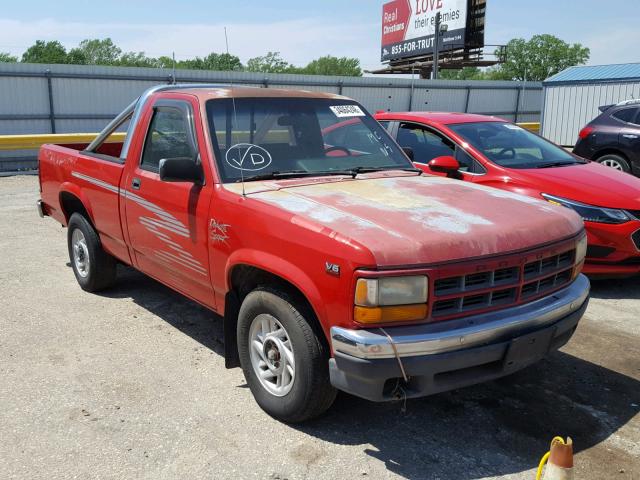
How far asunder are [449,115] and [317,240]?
4.91 metres

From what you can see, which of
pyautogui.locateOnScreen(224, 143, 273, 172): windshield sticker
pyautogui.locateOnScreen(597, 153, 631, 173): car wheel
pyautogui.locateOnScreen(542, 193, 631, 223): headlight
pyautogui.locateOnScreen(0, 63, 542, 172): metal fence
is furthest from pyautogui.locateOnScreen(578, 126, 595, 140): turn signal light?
pyautogui.locateOnScreen(0, 63, 542, 172): metal fence

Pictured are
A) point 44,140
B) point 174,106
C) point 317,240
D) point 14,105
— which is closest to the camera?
point 317,240

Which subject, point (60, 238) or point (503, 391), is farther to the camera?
point (60, 238)

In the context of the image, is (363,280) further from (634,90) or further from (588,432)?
(634,90)

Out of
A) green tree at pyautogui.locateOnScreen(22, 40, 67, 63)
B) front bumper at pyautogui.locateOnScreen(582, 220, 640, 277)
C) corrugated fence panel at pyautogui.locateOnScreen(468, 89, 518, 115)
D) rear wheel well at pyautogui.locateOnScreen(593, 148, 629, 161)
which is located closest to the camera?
front bumper at pyautogui.locateOnScreen(582, 220, 640, 277)

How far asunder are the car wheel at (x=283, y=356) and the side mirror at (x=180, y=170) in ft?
2.90

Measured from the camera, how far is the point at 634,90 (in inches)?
744

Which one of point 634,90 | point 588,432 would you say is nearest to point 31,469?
point 588,432

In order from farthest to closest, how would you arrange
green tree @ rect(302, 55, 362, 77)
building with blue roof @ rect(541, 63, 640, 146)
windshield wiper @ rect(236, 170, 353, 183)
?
green tree @ rect(302, 55, 362, 77) < building with blue roof @ rect(541, 63, 640, 146) < windshield wiper @ rect(236, 170, 353, 183)

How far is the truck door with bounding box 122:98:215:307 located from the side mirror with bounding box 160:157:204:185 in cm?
6

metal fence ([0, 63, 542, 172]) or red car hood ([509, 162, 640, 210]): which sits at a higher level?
metal fence ([0, 63, 542, 172])

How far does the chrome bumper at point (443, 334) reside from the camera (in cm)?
279

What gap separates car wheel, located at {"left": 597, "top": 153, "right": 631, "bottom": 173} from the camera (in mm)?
10320

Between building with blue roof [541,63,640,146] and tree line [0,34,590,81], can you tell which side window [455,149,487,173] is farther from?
tree line [0,34,590,81]
